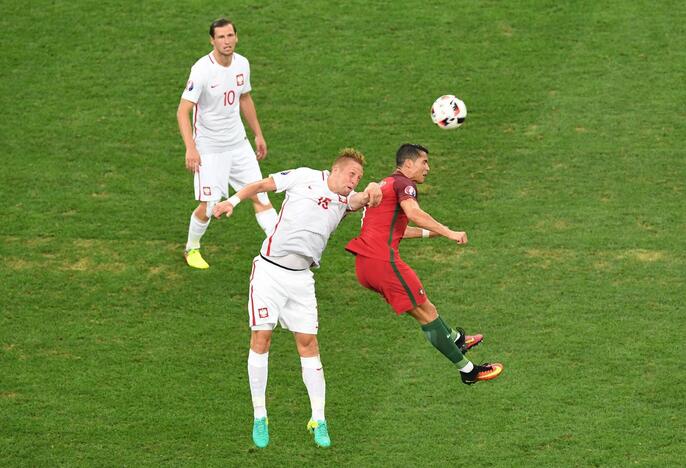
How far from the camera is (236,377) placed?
1531cm

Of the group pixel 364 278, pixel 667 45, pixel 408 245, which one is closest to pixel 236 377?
pixel 364 278

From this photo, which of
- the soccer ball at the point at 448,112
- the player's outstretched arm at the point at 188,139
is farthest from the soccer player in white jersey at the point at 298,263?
the player's outstretched arm at the point at 188,139

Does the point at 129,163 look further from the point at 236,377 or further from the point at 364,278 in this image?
the point at 364,278

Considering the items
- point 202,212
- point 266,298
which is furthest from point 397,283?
point 202,212

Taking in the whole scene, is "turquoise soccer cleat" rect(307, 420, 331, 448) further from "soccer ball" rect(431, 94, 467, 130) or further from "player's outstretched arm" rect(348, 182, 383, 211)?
"soccer ball" rect(431, 94, 467, 130)

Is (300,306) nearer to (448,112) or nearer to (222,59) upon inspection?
(448,112)

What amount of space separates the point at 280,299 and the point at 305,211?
88 cm

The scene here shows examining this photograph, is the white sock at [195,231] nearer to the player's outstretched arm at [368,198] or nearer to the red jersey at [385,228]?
the red jersey at [385,228]

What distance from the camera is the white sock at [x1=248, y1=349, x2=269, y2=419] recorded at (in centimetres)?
1333

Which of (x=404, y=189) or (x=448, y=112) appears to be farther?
(x=448, y=112)

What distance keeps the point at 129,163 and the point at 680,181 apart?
7652mm

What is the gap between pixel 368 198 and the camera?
41.9 feet

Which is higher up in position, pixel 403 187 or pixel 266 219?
pixel 403 187

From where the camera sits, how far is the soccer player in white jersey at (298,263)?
1306 cm
